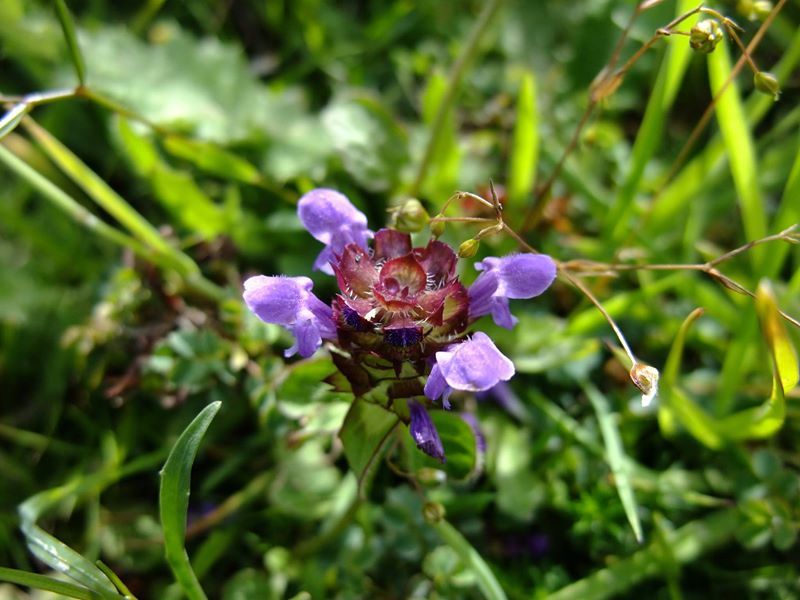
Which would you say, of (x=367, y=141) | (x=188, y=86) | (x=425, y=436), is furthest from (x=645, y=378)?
(x=188, y=86)

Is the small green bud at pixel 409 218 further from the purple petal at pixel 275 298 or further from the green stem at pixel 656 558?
the green stem at pixel 656 558

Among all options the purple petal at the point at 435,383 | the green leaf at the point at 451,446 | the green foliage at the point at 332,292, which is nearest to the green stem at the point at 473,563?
the green foliage at the point at 332,292

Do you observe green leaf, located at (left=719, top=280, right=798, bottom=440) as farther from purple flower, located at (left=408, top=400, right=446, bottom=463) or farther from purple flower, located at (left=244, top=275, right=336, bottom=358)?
purple flower, located at (left=244, top=275, right=336, bottom=358)

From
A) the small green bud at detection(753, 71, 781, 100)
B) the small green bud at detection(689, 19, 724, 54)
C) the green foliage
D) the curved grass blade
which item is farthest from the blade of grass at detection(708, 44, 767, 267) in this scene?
the curved grass blade

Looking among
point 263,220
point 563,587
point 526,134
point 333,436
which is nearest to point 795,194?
point 526,134

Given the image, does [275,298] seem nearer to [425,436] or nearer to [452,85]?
[425,436]
